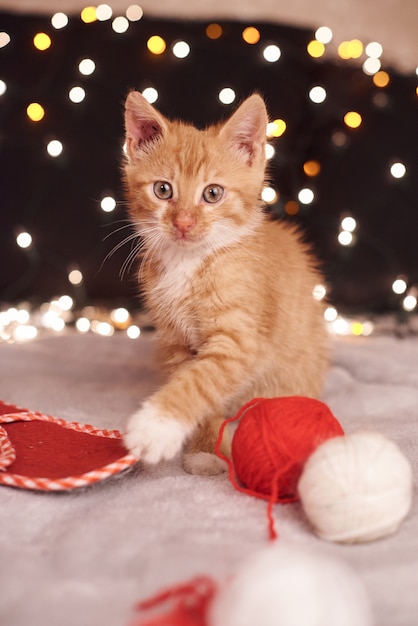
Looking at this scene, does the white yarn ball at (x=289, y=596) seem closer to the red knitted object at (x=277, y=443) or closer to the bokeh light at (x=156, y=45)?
the red knitted object at (x=277, y=443)

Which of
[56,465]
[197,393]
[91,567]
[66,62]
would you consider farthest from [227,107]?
[91,567]

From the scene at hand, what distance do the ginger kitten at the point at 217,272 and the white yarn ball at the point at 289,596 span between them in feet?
1.62

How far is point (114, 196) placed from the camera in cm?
213

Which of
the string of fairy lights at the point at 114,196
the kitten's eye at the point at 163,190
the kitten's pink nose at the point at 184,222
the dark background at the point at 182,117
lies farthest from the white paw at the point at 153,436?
the dark background at the point at 182,117

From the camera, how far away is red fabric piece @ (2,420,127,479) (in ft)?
3.11

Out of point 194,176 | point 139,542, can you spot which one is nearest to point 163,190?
point 194,176

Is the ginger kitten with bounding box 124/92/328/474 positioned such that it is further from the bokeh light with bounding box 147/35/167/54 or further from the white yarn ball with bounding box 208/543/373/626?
the bokeh light with bounding box 147/35/167/54

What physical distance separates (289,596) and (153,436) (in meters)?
0.45

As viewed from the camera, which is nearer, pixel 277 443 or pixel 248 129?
pixel 277 443

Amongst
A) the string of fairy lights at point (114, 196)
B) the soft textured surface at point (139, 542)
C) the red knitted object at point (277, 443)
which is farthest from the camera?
the string of fairy lights at point (114, 196)

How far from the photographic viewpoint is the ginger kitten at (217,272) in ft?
3.73

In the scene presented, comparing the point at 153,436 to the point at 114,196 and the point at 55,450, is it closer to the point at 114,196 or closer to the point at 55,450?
the point at 55,450

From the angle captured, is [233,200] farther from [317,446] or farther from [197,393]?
[317,446]

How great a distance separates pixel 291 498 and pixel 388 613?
27 cm
